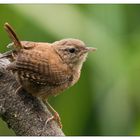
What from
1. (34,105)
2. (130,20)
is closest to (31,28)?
(130,20)

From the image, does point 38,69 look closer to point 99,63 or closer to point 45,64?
point 45,64

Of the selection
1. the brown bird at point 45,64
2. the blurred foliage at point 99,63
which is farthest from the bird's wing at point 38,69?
the blurred foliage at point 99,63

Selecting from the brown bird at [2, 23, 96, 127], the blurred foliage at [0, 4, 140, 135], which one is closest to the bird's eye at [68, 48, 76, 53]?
the brown bird at [2, 23, 96, 127]

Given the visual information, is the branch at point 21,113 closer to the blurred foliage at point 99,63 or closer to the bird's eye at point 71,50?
the bird's eye at point 71,50

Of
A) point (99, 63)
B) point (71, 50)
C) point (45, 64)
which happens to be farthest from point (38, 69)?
point (99, 63)

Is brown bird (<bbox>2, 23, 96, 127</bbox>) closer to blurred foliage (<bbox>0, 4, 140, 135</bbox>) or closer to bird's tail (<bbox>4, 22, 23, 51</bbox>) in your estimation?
bird's tail (<bbox>4, 22, 23, 51</bbox>)

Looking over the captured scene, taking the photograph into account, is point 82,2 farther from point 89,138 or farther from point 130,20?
point 89,138
